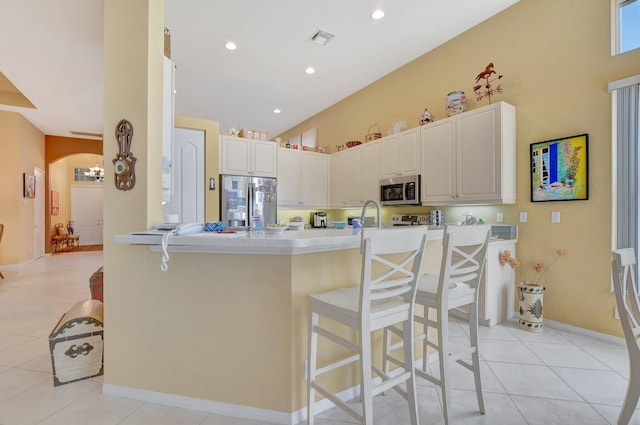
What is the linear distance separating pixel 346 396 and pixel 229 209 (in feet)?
10.5

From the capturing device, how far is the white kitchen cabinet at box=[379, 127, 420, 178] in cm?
394

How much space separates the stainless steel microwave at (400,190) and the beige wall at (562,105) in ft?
2.06

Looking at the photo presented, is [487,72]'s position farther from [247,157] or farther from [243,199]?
[243,199]

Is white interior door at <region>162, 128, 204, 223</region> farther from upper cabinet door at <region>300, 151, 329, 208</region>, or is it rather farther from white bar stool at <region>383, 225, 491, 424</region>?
white bar stool at <region>383, 225, 491, 424</region>

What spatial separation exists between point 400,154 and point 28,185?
7.90 metres

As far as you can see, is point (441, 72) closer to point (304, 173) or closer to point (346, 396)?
point (304, 173)

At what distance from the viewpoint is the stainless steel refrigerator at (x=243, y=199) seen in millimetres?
4402

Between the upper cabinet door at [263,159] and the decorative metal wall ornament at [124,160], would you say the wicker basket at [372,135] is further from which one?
the decorative metal wall ornament at [124,160]

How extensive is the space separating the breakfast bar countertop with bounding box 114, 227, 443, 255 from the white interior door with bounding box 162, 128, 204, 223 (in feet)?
6.99

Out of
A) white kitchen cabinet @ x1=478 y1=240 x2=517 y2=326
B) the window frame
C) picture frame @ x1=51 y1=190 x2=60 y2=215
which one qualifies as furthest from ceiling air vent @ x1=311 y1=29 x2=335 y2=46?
picture frame @ x1=51 y1=190 x2=60 y2=215

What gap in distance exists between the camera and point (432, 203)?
378 centimetres

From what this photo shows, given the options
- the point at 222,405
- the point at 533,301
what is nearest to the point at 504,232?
the point at 533,301

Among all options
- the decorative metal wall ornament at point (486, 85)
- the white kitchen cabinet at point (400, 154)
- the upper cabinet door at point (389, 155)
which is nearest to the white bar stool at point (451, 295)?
the white kitchen cabinet at point (400, 154)

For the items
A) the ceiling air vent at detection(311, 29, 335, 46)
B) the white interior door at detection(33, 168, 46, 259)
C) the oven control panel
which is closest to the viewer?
the ceiling air vent at detection(311, 29, 335, 46)
